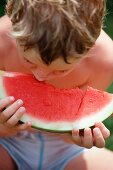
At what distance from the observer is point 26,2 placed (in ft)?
5.56

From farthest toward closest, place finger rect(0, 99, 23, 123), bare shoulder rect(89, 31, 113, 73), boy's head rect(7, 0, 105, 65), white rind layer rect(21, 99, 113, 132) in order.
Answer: bare shoulder rect(89, 31, 113, 73), white rind layer rect(21, 99, 113, 132), finger rect(0, 99, 23, 123), boy's head rect(7, 0, 105, 65)

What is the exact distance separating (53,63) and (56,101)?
352mm

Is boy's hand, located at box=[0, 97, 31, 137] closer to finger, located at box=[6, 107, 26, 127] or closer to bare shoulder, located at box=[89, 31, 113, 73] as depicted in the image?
finger, located at box=[6, 107, 26, 127]

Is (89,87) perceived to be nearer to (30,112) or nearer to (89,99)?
(89,99)

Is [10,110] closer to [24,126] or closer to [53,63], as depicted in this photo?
[24,126]

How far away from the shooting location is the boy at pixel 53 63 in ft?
5.47

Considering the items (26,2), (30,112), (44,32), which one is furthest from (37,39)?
(30,112)

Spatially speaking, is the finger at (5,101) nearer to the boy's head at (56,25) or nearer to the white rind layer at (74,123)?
the white rind layer at (74,123)

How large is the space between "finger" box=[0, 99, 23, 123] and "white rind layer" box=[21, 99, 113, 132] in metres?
0.10

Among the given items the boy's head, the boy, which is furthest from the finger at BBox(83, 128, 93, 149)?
the boy's head

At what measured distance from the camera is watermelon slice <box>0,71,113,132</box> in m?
2.01

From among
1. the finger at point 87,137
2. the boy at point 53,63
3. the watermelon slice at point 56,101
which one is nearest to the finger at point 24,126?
the boy at point 53,63

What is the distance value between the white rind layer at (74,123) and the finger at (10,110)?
0.10 m

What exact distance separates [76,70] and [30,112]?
1.05 ft
